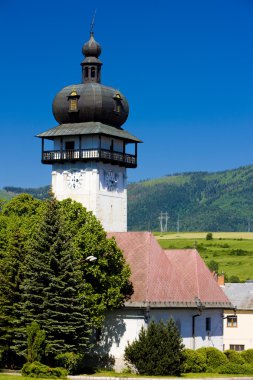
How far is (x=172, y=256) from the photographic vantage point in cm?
6581

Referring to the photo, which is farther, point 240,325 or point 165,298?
point 240,325

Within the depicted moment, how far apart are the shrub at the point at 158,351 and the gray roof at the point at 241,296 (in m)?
30.3

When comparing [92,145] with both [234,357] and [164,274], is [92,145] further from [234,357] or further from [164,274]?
[234,357]

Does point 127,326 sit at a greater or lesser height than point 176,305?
lesser

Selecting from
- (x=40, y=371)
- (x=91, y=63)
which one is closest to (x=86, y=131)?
(x=91, y=63)

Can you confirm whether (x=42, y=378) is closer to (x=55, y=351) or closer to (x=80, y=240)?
(x=55, y=351)

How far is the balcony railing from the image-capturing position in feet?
240

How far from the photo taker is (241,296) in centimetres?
8512

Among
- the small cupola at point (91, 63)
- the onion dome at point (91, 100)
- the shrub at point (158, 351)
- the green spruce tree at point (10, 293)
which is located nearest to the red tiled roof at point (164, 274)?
the shrub at point (158, 351)

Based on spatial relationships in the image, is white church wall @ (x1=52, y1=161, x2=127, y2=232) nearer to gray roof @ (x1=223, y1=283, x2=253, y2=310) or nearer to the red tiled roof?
the red tiled roof

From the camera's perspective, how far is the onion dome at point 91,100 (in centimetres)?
7338

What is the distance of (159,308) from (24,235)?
10.4m

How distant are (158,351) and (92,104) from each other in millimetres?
26544

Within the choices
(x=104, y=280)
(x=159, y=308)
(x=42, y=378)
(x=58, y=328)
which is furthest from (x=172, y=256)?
(x=42, y=378)
